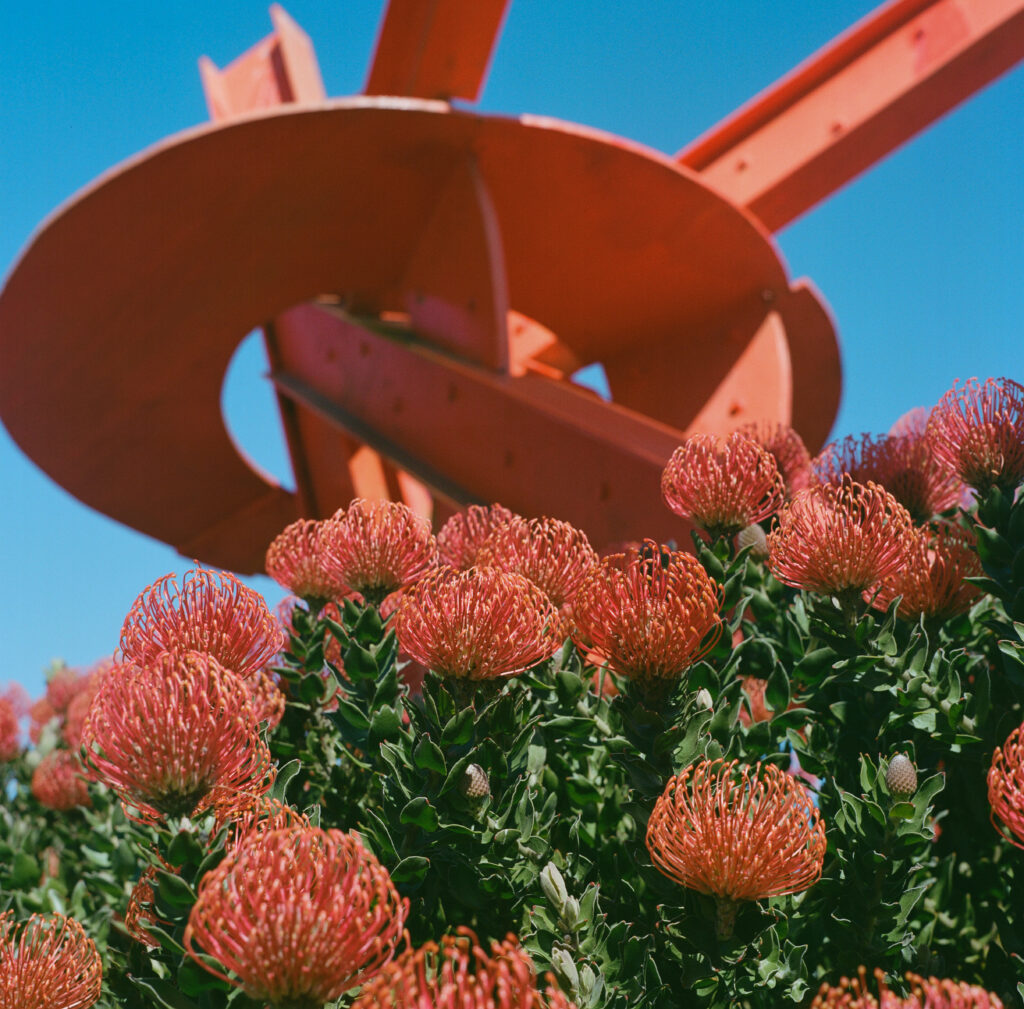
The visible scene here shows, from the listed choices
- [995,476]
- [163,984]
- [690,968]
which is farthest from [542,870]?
[995,476]

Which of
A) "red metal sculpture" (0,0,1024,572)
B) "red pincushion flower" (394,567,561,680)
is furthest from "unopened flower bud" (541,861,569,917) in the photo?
"red metal sculpture" (0,0,1024,572)

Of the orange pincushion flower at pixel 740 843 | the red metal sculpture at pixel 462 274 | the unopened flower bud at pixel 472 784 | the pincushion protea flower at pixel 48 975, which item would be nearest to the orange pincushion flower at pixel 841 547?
the orange pincushion flower at pixel 740 843

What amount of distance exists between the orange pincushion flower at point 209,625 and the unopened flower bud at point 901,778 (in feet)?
3.27

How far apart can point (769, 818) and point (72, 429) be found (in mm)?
7473

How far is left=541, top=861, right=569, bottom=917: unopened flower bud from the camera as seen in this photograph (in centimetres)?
148

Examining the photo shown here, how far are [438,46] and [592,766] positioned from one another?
589 cm

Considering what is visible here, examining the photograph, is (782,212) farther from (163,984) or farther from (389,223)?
(163,984)

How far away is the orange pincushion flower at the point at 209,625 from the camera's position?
1.65m

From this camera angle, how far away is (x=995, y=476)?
2.00 meters

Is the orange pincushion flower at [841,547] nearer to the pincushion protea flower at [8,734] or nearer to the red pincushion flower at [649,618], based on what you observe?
the red pincushion flower at [649,618]

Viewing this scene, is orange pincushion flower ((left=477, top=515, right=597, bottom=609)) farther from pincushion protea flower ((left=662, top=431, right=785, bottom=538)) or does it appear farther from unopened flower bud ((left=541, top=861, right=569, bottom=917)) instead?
unopened flower bud ((left=541, top=861, right=569, bottom=917))

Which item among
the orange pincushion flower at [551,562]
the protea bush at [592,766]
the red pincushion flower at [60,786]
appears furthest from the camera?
the red pincushion flower at [60,786]

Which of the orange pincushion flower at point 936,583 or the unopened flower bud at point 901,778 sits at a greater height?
the orange pincushion flower at point 936,583

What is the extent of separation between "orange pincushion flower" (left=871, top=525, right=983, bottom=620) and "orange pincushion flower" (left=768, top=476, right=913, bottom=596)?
165 millimetres
